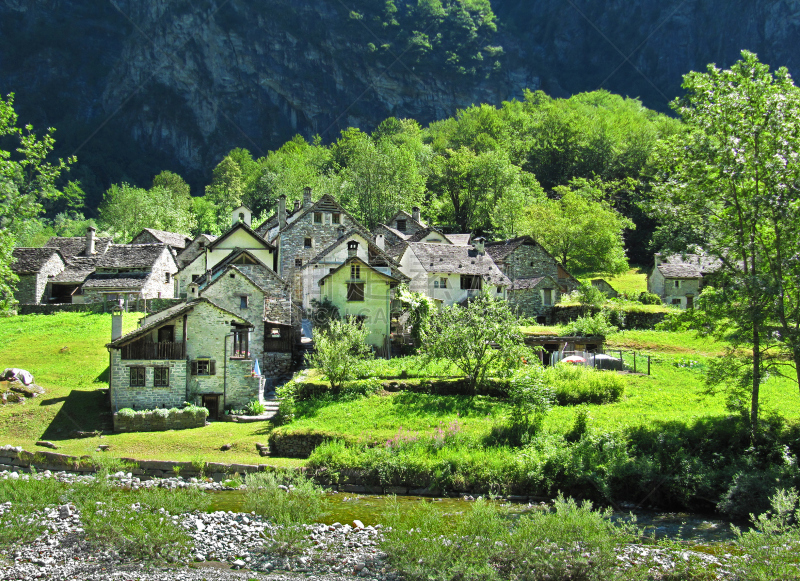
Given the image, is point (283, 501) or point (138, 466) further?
point (138, 466)

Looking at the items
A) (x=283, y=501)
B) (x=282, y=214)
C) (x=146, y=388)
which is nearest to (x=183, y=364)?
(x=146, y=388)

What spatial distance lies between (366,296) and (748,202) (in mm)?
23883

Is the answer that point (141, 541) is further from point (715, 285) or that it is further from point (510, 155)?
point (510, 155)

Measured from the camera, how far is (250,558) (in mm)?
17438

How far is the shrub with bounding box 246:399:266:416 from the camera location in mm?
31042

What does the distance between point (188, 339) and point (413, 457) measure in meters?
14.1

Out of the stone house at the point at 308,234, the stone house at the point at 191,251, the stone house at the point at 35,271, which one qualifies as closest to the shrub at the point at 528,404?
the stone house at the point at 308,234

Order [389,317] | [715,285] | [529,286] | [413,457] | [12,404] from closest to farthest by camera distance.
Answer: [413,457]
[715,285]
[12,404]
[389,317]
[529,286]

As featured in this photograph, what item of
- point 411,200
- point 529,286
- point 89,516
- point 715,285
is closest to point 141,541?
point 89,516

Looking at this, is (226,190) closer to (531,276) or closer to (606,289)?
(531,276)

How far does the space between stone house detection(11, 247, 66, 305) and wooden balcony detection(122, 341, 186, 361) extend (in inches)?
1213

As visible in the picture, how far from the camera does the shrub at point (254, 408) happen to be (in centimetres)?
3104

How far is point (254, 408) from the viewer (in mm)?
31047

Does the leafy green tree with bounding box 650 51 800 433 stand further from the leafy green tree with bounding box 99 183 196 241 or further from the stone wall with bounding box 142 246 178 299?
the leafy green tree with bounding box 99 183 196 241
